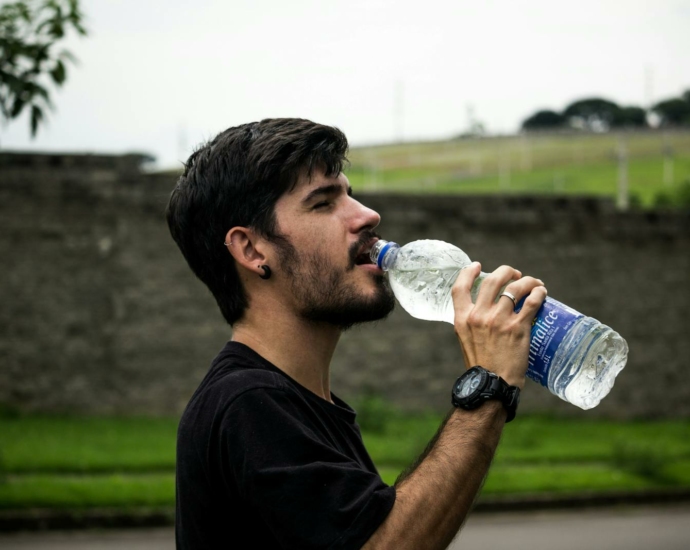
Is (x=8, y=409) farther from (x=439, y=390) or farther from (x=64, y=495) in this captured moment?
(x=439, y=390)

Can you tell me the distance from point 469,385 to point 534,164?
43.4 meters

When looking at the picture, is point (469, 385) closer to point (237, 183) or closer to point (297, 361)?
point (297, 361)

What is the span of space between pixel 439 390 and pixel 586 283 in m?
3.14

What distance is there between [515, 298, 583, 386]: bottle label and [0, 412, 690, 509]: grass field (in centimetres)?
789

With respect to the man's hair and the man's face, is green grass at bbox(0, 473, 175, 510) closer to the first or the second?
the man's hair

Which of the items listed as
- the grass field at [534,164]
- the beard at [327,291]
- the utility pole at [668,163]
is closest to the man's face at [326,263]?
the beard at [327,291]

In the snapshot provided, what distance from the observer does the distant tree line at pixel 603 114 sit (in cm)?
7506

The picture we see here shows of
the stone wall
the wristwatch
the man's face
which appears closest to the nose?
the man's face

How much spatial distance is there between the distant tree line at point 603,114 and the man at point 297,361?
74262 millimetres

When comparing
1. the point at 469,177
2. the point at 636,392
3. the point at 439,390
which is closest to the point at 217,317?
the point at 439,390

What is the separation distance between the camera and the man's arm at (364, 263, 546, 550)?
200 centimetres

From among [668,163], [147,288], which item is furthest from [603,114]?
[147,288]

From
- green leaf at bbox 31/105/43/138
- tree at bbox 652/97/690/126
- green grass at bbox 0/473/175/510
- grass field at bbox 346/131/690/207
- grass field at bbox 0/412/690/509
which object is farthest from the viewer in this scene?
tree at bbox 652/97/690/126

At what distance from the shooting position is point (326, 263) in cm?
241
